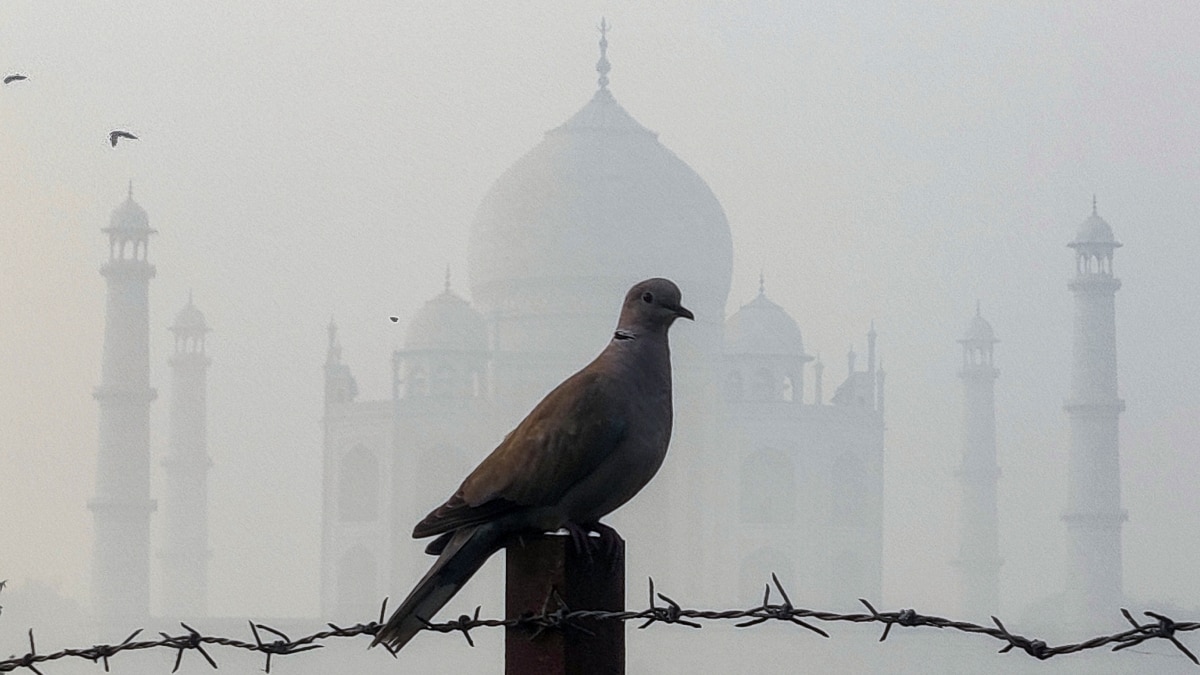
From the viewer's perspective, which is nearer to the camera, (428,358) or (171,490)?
(428,358)

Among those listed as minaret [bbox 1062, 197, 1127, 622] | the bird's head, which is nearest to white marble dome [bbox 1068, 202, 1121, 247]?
minaret [bbox 1062, 197, 1127, 622]

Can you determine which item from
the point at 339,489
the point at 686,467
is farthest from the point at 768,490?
the point at 339,489

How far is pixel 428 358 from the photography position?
2577 cm

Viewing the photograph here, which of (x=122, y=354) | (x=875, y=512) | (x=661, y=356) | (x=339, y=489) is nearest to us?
(x=661, y=356)

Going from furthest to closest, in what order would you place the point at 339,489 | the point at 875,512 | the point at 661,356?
the point at 875,512 < the point at 339,489 < the point at 661,356

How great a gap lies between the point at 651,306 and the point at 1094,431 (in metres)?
24.6

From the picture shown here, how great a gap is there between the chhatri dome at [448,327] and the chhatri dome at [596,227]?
704mm

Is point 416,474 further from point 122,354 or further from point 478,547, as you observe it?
point 478,547

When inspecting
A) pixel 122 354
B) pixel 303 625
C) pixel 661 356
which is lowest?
pixel 303 625

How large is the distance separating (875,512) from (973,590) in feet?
9.11

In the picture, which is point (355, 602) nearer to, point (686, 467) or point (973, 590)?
point (686, 467)

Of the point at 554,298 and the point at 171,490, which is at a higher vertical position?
the point at 554,298

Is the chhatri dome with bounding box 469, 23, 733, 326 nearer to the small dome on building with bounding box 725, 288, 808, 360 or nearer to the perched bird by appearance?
the small dome on building with bounding box 725, 288, 808, 360

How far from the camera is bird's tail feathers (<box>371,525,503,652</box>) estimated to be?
4.76 feet
